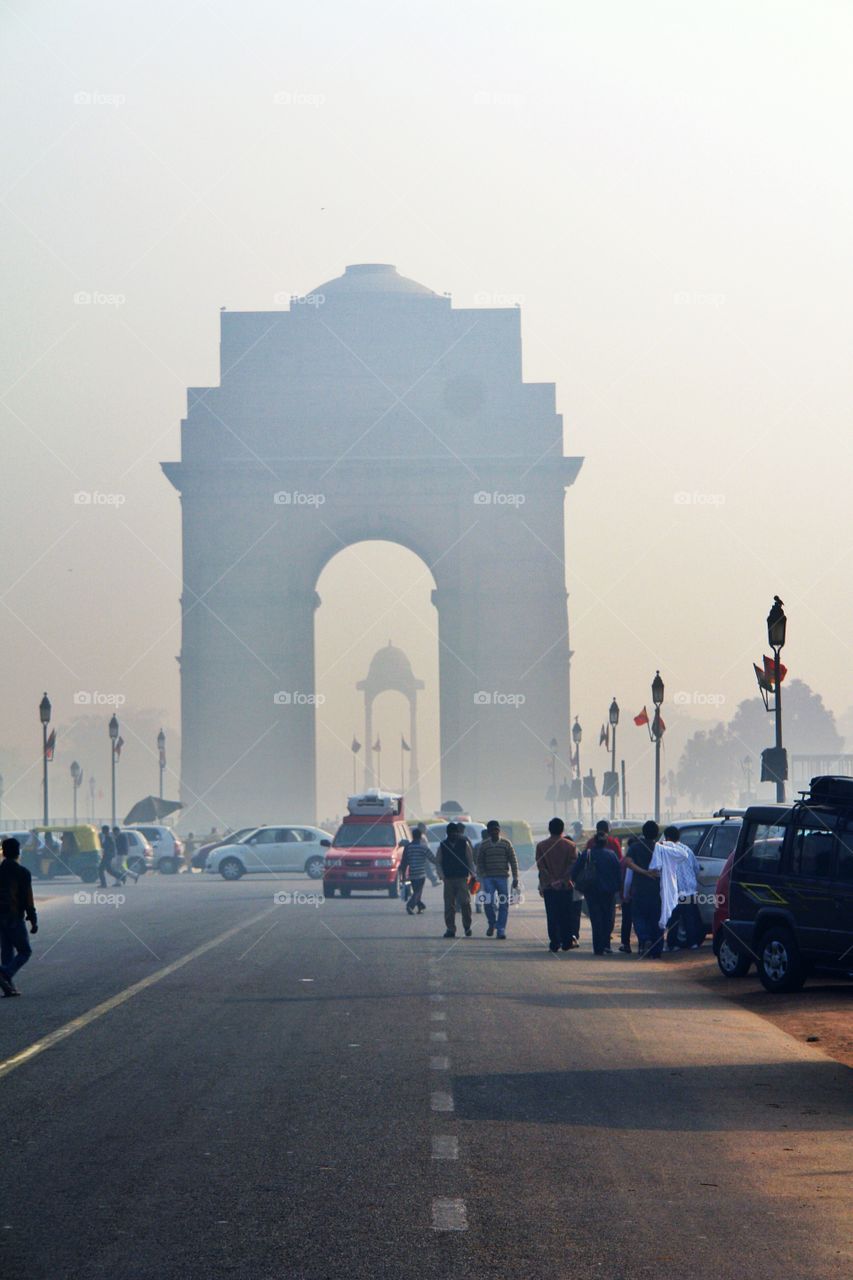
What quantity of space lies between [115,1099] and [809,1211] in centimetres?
410

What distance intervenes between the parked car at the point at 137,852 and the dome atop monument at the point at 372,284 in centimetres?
3147

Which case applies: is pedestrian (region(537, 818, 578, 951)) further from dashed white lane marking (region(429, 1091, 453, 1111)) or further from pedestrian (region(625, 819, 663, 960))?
dashed white lane marking (region(429, 1091, 453, 1111))

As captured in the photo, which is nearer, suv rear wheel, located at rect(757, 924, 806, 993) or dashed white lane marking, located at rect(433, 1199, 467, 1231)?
dashed white lane marking, located at rect(433, 1199, 467, 1231)

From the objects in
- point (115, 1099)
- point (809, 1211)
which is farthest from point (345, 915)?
point (809, 1211)

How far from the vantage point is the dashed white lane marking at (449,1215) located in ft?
22.5

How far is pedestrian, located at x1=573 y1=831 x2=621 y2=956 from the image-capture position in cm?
2050

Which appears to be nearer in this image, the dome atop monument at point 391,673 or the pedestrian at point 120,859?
the pedestrian at point 120,859

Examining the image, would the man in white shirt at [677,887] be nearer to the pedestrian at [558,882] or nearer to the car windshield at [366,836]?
the pedestrian at [558,882]

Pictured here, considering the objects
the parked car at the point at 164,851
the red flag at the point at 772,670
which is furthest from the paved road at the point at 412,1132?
the parked car at the point at 164,851

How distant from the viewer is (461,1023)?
13.2 metres

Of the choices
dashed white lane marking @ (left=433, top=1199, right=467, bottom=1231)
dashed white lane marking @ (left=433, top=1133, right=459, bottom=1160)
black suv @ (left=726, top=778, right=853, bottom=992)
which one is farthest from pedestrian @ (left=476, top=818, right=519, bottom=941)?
dashed white lane marking @ (left=433, top=1199, right=467, bottom=1231)

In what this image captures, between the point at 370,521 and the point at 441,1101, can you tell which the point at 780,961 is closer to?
the point at 441,1101

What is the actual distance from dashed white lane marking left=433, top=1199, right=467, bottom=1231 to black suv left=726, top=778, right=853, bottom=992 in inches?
331

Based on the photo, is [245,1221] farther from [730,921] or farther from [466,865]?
[466,865]
